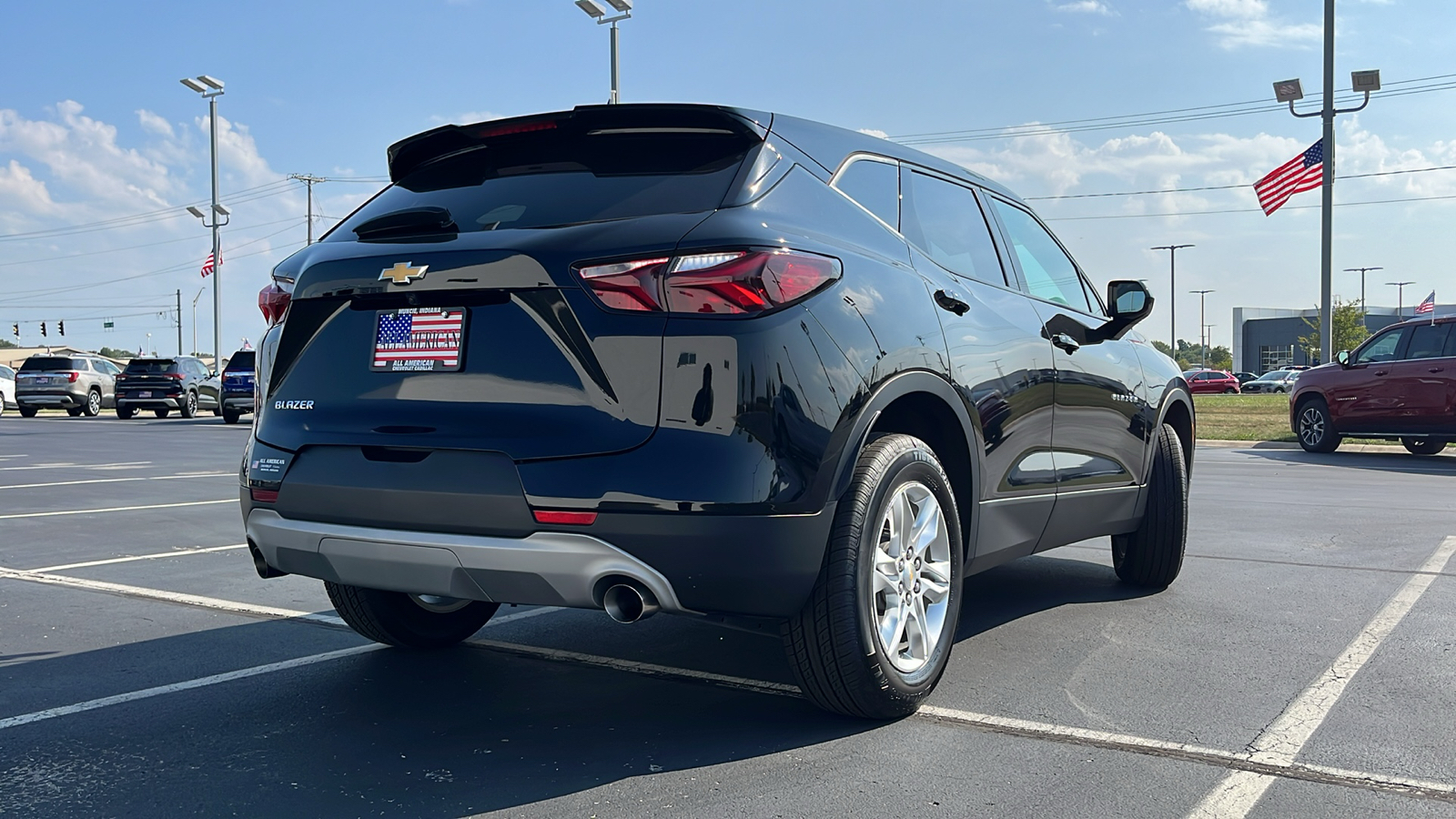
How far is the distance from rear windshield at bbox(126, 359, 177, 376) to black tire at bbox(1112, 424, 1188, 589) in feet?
99.9

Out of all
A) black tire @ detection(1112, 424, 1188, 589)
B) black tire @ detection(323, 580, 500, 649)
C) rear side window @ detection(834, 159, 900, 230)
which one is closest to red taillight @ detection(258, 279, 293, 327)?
black tire @ detection(323, 580, 500, 649)

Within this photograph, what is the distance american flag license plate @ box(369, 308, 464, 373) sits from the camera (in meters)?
3.35

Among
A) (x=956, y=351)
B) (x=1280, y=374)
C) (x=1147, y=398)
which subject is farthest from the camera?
(x=1280, y=374)

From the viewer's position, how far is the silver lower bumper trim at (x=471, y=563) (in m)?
3.12

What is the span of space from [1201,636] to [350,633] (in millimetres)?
3369

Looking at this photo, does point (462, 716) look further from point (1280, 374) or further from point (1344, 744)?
point (1280, 374)

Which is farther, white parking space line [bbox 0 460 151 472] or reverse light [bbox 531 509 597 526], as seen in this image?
white parking space line [bbox 0 460 151 472]

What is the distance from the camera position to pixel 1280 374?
70.4m

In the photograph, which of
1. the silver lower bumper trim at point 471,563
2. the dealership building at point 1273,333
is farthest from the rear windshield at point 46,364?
the dealership building at point 1273,333

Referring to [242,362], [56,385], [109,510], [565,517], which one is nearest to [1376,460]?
[109,510]

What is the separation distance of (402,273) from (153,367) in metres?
31.2

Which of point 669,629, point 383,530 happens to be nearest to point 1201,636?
point 669,629

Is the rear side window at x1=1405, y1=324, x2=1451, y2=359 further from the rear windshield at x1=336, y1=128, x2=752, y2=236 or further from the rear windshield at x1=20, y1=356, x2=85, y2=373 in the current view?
the rear windshield at x1=20, y1=356, x2=85, y2=373

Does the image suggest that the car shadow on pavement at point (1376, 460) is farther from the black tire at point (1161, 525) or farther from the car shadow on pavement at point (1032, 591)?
the black tire at point (1161, 525)
